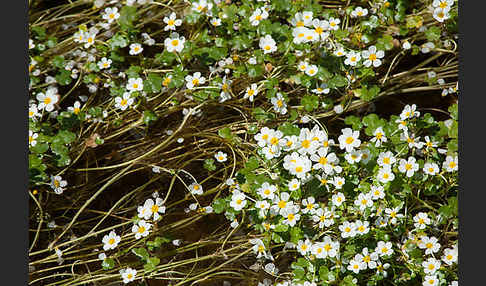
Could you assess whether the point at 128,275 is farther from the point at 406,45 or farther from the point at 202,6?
the point at 406,45

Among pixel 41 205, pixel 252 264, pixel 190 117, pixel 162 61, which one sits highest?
pixel 162 61

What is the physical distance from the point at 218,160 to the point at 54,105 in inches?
27.0

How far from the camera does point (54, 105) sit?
2.11 meters

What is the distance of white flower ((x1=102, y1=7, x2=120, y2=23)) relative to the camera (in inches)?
86.7

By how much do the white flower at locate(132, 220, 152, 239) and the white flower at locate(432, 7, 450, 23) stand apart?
139cm

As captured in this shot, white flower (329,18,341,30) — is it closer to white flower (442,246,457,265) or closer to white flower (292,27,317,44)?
white flower (292,27,317,44)

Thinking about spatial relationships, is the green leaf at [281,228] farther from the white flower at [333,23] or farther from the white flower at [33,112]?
the white flower at [33,112]

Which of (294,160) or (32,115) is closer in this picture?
(294,160)

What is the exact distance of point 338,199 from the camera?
73.0 inches

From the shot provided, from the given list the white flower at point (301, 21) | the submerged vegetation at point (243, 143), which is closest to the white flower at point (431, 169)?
the submerged vegetation at point (243, 143)

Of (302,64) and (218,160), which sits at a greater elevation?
(302,64)

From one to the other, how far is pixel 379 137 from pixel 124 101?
957 mm

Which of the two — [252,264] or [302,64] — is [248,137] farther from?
[252,264]

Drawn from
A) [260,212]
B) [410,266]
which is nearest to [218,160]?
[260,212]
